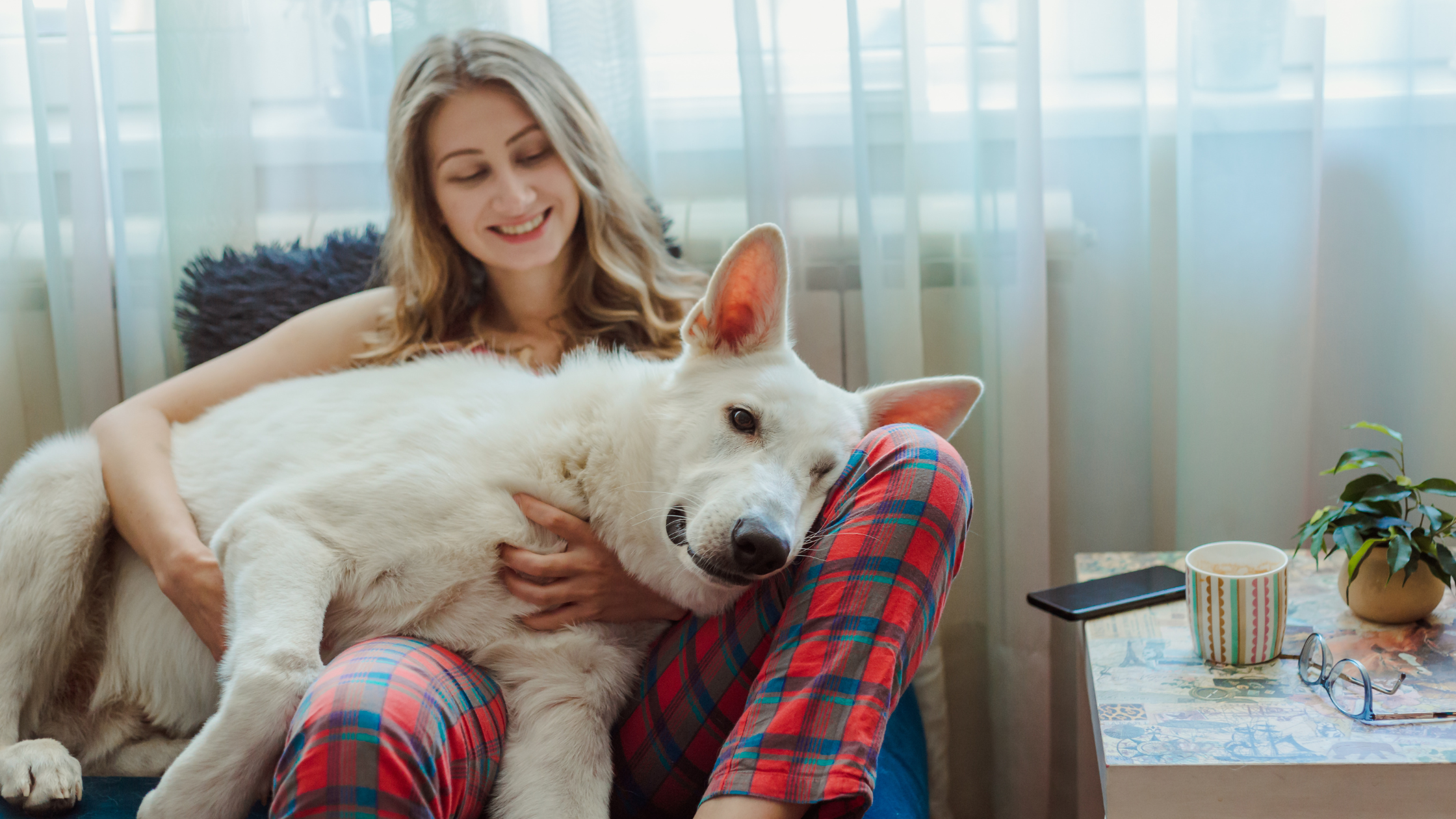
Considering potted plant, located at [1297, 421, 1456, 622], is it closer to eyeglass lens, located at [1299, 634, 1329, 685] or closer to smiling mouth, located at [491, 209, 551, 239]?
eyeglass lens, located at [1299, 634, 1329, 685]

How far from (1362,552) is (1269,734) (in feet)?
1.36

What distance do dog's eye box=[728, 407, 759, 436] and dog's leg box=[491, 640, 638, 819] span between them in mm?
389

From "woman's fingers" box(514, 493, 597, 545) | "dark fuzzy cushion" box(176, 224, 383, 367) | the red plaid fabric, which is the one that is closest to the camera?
the red plaid fabric

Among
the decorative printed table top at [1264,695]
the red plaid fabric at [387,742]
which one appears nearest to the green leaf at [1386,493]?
Answer: the decorative printed table top at [1264,695]

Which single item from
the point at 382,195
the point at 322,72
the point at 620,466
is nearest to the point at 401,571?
the point at 620,466

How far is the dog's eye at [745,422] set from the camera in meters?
1.44

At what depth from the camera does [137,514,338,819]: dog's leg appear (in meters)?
1.24

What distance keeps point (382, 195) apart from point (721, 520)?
148 cm

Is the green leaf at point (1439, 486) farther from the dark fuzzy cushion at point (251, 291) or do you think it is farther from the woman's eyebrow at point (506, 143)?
the dark fuzzy cushion at point (251, 291)

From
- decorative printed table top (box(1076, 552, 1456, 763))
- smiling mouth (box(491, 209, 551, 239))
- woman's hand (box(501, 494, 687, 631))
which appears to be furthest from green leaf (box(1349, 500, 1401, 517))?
smiling mouth (box(491, 209, 551, 239))

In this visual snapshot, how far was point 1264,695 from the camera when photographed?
141cm

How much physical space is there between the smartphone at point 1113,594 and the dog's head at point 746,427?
0.38 metres

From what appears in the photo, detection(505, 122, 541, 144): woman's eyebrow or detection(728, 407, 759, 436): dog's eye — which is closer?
detection(728, 407, 759, 436): dog's eye

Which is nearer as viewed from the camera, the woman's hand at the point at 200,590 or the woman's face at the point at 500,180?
the woman's hand at the point at 200,590
